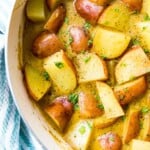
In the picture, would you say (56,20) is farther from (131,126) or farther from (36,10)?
(131,126)

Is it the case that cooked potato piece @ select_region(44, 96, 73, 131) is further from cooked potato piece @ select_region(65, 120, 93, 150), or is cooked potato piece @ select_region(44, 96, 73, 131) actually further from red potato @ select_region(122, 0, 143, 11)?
red potato @ select_region(122, 0, 143, 11)

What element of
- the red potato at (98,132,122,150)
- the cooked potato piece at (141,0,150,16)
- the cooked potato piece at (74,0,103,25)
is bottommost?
the red potato at (98,132,122,150)

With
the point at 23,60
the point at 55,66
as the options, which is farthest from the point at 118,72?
the point at 23,60

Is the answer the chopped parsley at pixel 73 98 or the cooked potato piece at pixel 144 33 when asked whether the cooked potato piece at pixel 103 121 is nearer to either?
the chopped parsley at pixel 73 98

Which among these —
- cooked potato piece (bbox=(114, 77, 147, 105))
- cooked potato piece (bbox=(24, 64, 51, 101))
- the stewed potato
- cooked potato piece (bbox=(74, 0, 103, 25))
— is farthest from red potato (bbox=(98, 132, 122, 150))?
cooked potato piece (bbox=(74, 0, 103, 25))

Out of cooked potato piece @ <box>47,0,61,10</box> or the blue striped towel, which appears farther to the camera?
the blue striped towel

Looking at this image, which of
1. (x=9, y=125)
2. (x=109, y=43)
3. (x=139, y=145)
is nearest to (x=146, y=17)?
(x=109, y=43)

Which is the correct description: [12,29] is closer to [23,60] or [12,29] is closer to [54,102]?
[23,60]
